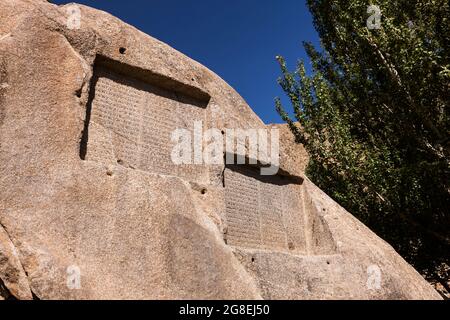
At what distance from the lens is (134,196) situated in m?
3.97

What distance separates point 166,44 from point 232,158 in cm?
163

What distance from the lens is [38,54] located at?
4.18 meters

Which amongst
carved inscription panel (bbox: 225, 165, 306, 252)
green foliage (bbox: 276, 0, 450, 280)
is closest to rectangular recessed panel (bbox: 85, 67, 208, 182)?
carved inscription panel (bbox: 225, 165, 306, 252)

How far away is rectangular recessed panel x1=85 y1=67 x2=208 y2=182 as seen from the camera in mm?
4531

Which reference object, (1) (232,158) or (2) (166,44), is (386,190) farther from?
(2) (166,44)

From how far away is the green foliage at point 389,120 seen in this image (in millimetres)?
7847

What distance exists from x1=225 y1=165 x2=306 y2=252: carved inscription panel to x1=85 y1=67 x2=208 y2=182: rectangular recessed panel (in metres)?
0.53

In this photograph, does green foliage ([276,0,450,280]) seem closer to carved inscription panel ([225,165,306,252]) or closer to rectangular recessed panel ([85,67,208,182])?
carved inscription panel ([225,165,306,252])

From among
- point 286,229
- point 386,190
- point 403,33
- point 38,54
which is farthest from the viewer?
point 386,190

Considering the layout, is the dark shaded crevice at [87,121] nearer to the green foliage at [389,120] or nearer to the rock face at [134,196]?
Answer: the rock face at [134,196]

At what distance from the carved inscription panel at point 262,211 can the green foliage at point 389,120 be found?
2933mm

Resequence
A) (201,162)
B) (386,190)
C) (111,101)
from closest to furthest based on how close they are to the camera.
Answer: (111,101) < (201,162) < (386,190)

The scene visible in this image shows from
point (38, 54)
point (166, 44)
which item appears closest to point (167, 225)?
point (38, 54)

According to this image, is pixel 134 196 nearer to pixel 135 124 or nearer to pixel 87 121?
pixel 87 121
